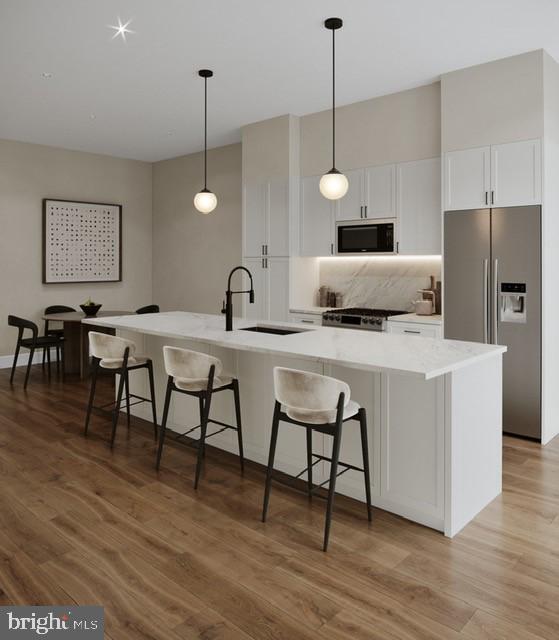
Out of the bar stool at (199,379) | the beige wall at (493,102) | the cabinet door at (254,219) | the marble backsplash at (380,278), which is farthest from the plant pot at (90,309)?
the beige wall at (493,102)

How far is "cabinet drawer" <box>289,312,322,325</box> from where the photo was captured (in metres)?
5.74

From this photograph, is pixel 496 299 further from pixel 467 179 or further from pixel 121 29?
pixel 121 29

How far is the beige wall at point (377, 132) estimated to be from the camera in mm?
4988

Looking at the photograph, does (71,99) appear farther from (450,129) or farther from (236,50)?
(450,129)

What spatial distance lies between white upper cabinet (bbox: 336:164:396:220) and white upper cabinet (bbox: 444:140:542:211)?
702 mm

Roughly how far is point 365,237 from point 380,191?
0.47 metres

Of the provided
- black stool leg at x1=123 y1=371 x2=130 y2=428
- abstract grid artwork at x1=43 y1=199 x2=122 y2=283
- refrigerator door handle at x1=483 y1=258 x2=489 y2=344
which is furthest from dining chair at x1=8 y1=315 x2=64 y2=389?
refrigerator door handle at x1=483 y1=258 x2=489 y2=344

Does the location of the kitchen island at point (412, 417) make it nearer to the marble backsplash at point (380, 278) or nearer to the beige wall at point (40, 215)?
the marble backsplash at point (380, 278)

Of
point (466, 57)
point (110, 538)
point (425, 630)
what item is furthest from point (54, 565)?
point (466, 57)

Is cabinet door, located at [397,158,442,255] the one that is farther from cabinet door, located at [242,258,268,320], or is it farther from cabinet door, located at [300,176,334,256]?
cabinet door, located at [242,258,268,320]

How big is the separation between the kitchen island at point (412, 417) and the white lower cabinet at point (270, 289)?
2411 mm

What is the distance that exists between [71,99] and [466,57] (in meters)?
3.67

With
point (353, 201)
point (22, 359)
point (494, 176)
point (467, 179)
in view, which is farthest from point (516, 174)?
point (22, 359)

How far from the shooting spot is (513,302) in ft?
14.2
